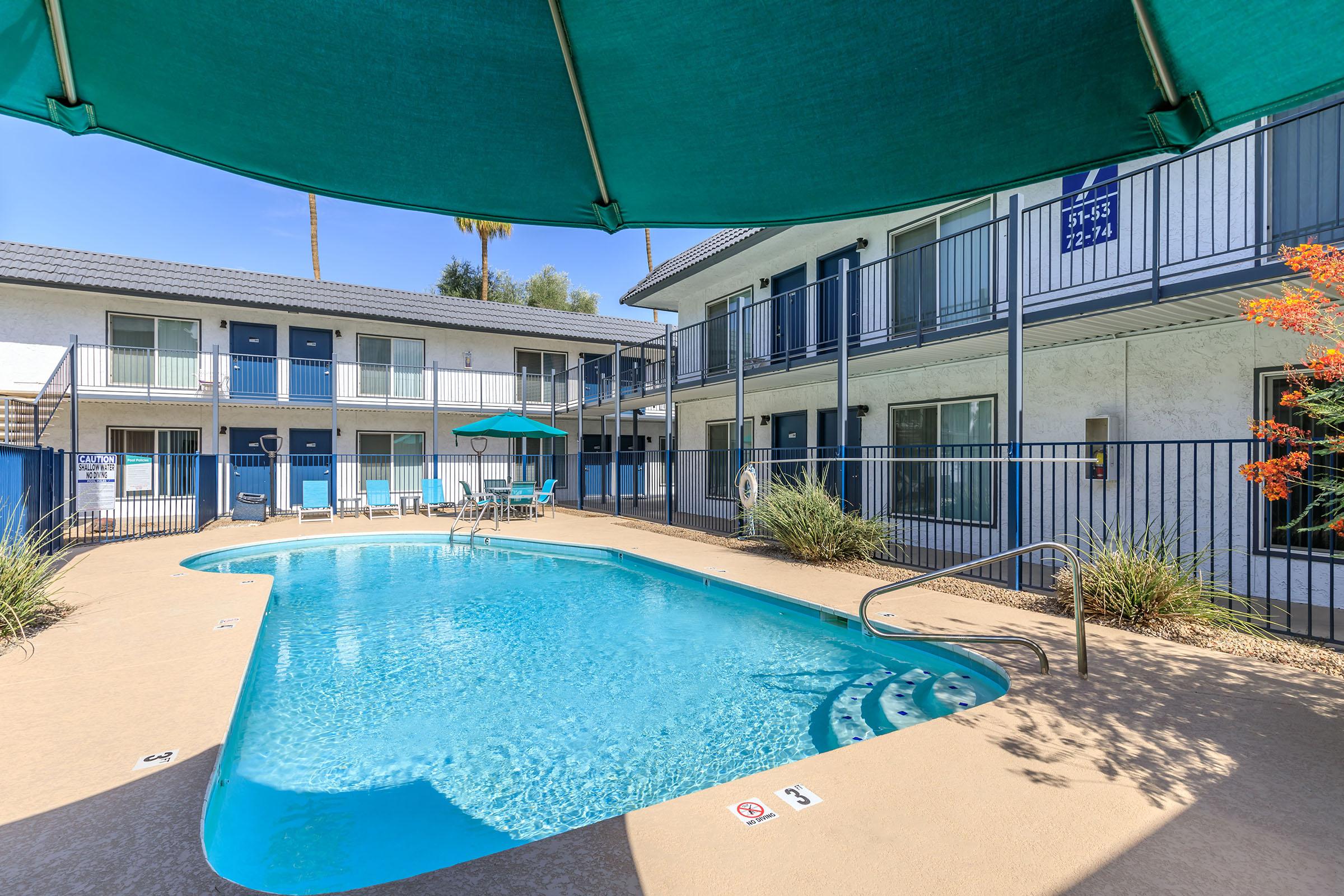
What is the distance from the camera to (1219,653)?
198 inches

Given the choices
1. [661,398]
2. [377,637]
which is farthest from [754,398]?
[377,637]

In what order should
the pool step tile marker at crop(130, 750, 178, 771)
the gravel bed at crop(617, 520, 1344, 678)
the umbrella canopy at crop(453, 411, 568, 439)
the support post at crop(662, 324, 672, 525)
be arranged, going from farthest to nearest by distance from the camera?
1. the umbrella canopy at crop(453, 411, 568, 439)
2. the support post at crop(662, 324, 672, 525)
3. the gravel bed at crop(617, 520, 1344, 678)
4. the pool step tile marker at crop(130, 750, 178, 771)

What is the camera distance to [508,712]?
489 centimetres

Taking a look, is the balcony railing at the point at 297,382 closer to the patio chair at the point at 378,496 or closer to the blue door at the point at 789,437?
the patio chair at the point at 378,496

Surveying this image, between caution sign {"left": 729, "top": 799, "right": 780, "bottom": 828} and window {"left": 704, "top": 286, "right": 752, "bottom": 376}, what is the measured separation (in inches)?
452

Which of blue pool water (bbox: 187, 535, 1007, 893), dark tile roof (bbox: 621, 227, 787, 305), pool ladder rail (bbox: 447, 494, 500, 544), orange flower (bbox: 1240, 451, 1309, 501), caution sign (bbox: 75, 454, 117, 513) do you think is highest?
dark tile roof (bbox: 621, 227, 787, 305)

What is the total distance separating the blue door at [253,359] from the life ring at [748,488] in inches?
502

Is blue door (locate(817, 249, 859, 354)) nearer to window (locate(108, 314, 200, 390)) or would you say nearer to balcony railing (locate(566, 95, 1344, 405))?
balcony railing (locate(566, 95, 1344, 405))

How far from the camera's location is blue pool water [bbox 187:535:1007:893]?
349cm

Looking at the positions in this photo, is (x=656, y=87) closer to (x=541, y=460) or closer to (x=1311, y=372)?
(x=1311, y=372)

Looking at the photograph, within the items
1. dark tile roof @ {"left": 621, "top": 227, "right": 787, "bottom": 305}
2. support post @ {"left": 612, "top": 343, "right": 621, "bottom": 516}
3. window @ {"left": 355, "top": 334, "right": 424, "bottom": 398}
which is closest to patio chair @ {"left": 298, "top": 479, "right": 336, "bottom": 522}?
window @ {"left": 355, "top": 334, "right": 424, "bottom": 398}

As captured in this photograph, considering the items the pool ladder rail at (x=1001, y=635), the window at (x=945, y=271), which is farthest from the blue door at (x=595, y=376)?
the pool ladder rail at (x=1001, y=635)

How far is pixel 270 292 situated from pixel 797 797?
19352 mm

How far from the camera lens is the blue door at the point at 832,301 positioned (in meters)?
11.7
